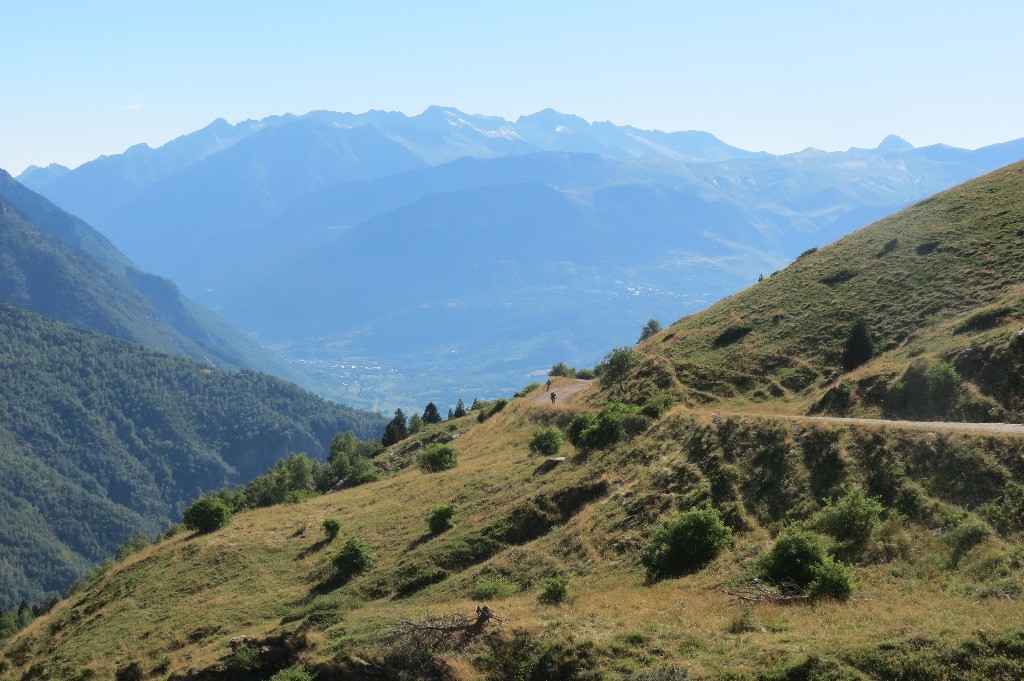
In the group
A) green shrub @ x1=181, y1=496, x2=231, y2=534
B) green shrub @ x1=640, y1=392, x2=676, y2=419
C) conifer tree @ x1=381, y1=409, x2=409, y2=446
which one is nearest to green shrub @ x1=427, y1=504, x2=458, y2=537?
green shrub @ x1=640, y1=392, x2=676, y2=419

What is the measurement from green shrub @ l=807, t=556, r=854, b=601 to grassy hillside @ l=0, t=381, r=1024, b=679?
32 centimetres

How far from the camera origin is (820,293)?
2477 inches

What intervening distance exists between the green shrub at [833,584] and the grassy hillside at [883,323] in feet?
48.6

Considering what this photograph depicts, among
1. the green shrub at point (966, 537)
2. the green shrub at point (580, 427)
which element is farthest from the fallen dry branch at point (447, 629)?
the green shrub at point (580, 427)

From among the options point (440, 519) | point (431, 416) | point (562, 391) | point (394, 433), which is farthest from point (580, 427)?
point (431, 416)

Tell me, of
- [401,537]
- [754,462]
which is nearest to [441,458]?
[401,537]

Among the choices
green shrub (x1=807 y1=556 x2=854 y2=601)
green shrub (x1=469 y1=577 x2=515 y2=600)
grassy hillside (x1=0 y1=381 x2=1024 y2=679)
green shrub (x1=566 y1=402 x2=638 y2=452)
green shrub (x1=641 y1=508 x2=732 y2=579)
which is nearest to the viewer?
grassy hillside (x1=0 y1=381 x2=1024 y2=679)

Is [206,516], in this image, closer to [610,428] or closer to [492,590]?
[610,428]

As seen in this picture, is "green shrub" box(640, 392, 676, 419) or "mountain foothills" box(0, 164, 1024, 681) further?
"green shrub" box(640, 392, 676, 419)

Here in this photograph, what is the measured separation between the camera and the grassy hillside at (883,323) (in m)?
37.2

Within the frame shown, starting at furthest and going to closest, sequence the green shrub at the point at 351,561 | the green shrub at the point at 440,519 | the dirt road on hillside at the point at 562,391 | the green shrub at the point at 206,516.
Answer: the dirt road on hillside at the point at 562,391, the green shrub at the point at 206,516, the green shrub at the point at 440,519, the green shrub at the point at 351,561

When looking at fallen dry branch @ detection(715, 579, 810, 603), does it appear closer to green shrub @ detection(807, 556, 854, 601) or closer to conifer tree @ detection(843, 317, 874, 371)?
green shrub @ detection(807, 556, 854, 601)

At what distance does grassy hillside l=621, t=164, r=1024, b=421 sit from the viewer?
3719 centimetres

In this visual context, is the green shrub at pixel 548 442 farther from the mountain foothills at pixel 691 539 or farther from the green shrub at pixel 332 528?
the green shrub at pixel 332 528
